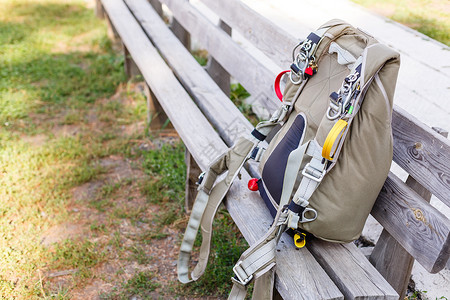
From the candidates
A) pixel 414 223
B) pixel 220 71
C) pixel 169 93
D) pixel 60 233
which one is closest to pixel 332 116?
pixel 414 223

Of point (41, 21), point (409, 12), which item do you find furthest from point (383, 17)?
point (41, 21)

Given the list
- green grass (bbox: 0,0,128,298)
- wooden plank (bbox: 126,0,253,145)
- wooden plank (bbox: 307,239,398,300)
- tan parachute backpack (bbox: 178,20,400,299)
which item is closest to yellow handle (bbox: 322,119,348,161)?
tan parachute backpack (bbox: 178,20,400,299)

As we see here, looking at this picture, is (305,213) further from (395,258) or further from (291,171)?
(395,258)

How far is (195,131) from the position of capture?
8.82ft

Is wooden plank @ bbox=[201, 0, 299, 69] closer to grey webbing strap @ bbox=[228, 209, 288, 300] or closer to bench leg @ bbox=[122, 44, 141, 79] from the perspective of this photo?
grey webbing strap @ bbox=[228, 209, 288, 300]

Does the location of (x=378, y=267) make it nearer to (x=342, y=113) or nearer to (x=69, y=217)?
(x=342, y=113)

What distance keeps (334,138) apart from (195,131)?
1226mm

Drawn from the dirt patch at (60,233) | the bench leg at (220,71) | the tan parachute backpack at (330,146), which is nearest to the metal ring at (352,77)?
the tan parachute backpack at (330,146)

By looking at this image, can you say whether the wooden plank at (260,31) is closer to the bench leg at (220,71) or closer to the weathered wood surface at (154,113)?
the bench leg at (220,71)

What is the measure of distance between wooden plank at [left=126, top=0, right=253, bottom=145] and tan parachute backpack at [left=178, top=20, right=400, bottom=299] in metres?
0.71

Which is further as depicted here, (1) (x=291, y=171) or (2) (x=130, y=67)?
(2) (x=130, y=67)

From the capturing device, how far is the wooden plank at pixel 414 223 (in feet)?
5.12

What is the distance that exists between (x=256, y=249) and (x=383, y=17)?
3831 mm

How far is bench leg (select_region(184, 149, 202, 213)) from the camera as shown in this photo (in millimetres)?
2877
